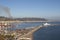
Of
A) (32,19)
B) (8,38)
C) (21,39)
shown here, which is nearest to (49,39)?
(21,39)

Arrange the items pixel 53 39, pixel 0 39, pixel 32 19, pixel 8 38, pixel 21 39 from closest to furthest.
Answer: pixel 0 39 → pixel 8 38 → pixel 21 39 → pixel 53 39 → pixel 32 19

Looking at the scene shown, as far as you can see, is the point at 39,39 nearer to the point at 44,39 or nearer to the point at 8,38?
the point at 44,39

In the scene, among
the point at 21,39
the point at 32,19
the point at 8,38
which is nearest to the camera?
the point at 8,38

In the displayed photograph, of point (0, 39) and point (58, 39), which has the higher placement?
point (0, 39)

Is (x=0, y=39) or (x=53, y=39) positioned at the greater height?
(x=0, y=39)

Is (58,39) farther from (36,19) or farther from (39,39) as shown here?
(36,19)

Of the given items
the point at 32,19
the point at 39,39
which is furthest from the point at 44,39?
the point at 32,19

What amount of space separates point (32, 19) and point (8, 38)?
5541 centimetres

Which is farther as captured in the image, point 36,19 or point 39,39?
point 36,19

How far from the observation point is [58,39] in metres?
14.4

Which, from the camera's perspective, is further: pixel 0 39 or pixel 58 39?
pixel 58 39

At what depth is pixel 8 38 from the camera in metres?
9.40

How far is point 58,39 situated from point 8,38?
6244 mm

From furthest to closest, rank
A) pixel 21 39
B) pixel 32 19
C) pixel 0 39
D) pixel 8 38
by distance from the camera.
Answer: pixel 32 19 < pixel 21 39 < pixel 8 38 < pixel 0 39
